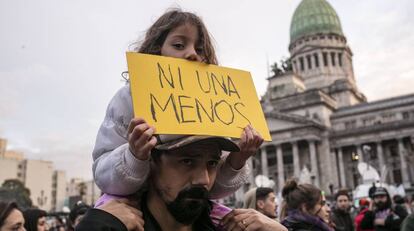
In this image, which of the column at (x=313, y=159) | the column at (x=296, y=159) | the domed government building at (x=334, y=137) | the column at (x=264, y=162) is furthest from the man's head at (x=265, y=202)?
the column at (x=264, y=162)

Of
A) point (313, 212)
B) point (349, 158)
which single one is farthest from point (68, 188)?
point (313, 212)

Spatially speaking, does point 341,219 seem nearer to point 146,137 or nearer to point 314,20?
point 146,137

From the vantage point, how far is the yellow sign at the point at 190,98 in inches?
81.2

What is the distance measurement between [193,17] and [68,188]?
128m

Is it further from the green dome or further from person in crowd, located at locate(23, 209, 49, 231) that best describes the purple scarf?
the green dome

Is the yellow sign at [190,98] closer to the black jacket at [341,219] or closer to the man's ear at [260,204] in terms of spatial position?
the man's ear at [260,204]

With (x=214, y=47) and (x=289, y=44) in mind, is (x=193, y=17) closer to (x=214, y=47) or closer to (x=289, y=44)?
(x=214, y=47)

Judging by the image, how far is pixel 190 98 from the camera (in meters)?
2.22

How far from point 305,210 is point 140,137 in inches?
166

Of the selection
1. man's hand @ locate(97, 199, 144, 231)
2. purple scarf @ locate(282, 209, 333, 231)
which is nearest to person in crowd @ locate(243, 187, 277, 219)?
purple scarf @ locate(282, 209, 333, 231)

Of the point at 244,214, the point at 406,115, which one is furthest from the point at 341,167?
the point at 244,214

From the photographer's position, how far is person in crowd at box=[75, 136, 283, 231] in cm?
198

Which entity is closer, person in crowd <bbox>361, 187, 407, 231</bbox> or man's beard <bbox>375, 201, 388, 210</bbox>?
person in crowd <bbox>361, 187, 407, 231</bbox>

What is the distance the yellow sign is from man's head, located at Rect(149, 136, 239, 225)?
2.9 inches
